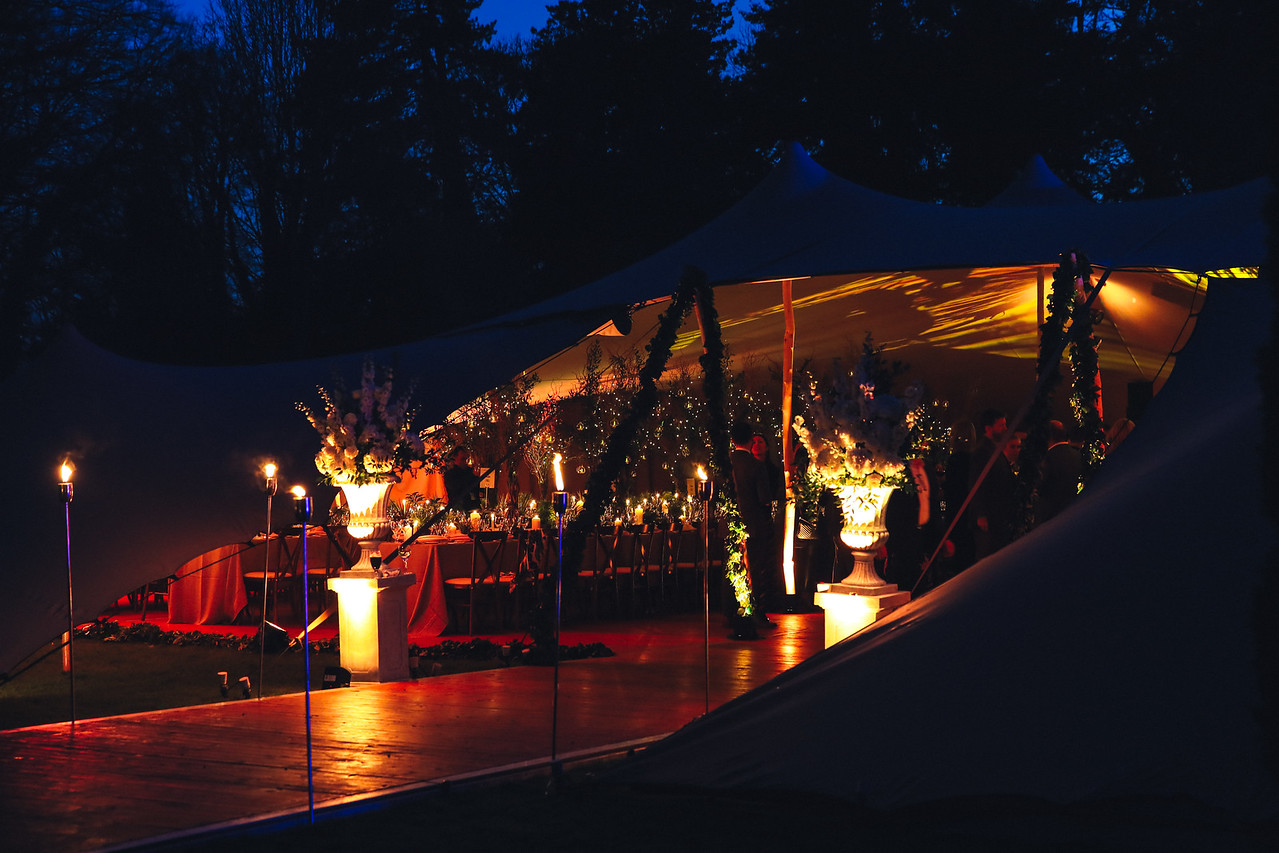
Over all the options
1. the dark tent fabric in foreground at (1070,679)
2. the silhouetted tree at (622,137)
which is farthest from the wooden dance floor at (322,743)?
the silhouetted tree at (622,137)

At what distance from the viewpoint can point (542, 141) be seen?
2305 cm

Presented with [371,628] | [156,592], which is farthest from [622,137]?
[371,628]

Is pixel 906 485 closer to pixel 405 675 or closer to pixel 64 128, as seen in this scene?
pixel 405 675

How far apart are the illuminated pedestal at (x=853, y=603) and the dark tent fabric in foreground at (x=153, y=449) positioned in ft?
8.08

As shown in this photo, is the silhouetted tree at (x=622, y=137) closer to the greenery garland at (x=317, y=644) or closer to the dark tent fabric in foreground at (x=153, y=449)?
the greenery garland at (x=317, y=644)

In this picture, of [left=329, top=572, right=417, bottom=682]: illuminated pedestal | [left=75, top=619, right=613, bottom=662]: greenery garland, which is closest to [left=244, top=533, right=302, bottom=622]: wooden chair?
[left=75, top=619, right=613, bottom=662]: greenery garland

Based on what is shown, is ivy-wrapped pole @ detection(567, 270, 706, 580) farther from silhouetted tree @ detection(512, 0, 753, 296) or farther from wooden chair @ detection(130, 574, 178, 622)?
silhouetted tree @ detection(512, 0, 753, 296)

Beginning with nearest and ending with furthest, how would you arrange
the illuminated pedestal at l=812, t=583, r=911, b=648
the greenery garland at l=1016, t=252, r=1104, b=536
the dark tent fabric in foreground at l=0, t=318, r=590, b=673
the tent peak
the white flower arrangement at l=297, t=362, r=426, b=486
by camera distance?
1. the greenery garland at l=1016, t=252, r=1104, b=536
2. the illuminated pedestal at l=812, t=583, r=911, b=648
3. the dark tent fabric in foreground at l=0, t=318, r=590, b=673
4. the white flower arrangement at l=297, t=362, r=426, b=486
5. the tent peak

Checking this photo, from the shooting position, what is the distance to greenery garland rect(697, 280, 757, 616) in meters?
9.43

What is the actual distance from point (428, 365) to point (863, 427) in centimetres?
320

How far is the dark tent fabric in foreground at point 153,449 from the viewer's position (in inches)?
311

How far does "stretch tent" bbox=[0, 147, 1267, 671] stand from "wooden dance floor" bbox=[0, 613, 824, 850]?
1.31 metres

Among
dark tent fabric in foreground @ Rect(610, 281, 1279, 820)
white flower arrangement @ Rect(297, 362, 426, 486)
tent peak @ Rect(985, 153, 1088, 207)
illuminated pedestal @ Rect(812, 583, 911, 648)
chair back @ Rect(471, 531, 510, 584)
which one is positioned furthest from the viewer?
tent peak @ Rect(985, 153, 1088, 207)

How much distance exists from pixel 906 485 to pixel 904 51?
14232 mm
